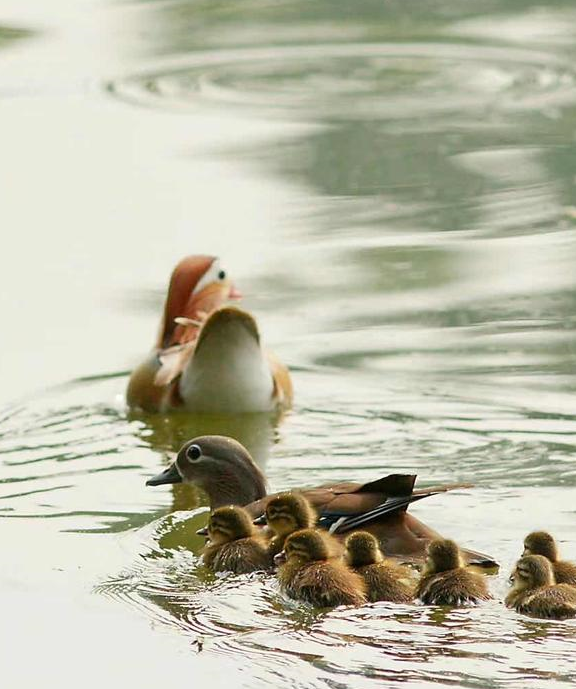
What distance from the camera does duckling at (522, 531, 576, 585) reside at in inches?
238

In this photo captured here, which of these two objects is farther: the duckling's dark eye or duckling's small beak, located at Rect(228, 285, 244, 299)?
duckling's small beak, located at Rect(228, 285, 244, 299)

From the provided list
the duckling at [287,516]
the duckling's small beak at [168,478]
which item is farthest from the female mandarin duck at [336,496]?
the duckling at [287,516]

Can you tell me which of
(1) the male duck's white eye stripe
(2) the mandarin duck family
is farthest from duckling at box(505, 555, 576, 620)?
(1) the male duck's white eye stripe

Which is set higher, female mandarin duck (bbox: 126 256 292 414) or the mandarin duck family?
female mandarin duck (bbox: 126 256 292 414)

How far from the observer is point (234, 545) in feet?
21.2

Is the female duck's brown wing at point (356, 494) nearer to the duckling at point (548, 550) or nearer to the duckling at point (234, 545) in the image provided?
the duckling at point (234, 545)

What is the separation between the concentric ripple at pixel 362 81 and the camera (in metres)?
13.2

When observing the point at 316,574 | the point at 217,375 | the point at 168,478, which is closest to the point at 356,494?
the point at 316,574

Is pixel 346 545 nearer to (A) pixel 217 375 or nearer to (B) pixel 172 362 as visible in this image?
(A) pixel 217 375

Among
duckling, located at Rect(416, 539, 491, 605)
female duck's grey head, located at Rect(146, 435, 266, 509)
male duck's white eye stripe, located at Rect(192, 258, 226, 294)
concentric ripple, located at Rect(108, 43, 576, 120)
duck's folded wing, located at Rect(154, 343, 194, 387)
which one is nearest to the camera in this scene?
duckling, located at Rect(416, 539, 491, 605)

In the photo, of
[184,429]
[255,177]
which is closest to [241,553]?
[184,429]

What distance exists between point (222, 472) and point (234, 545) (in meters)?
0.67

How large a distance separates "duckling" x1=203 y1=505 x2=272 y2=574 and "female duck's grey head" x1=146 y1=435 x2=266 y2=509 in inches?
17.9

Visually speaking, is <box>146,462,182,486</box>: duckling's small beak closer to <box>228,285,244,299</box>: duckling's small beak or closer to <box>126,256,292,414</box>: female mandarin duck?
<box>126,256,292,414</box>: female mandarin duck
